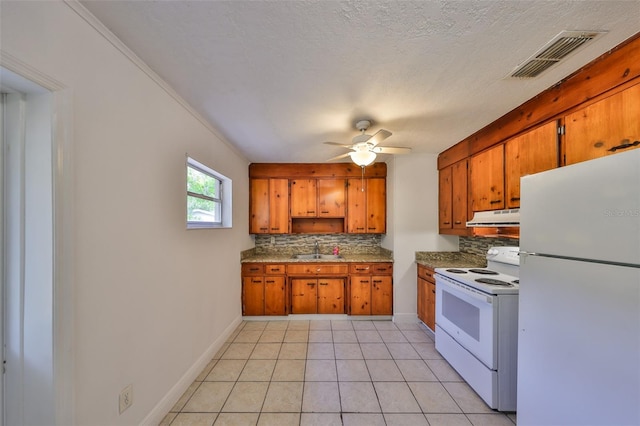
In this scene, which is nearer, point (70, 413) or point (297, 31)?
point (70, 413)

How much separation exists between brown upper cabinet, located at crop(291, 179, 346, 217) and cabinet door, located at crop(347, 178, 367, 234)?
0.37 feet

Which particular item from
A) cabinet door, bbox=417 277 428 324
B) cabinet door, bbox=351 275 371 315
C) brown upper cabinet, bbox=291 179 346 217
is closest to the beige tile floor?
cabinet door, bbox=417 277 428 324

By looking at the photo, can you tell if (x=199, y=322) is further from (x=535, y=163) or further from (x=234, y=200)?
(x=535, y=163)

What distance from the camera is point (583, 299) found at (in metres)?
1.04

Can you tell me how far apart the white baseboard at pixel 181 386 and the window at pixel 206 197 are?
127 cm

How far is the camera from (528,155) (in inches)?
79.4

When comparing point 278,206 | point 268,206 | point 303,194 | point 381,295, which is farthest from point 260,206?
point 381,295

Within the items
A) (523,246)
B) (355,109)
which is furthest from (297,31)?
(523,246)

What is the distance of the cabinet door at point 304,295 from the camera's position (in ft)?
11.8

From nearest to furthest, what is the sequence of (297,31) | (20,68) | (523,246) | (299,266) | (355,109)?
(20,68) < (297,31) < (523,246) < (355,109) < (299,266)

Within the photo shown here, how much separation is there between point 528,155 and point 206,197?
10.3ft

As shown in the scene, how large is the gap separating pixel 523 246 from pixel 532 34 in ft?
3.76

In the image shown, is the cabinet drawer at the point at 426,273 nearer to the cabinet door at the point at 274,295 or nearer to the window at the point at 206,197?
the cabinet door at the point at 274,295

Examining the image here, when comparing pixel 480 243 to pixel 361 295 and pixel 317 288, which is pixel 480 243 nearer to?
pixel 361 295
